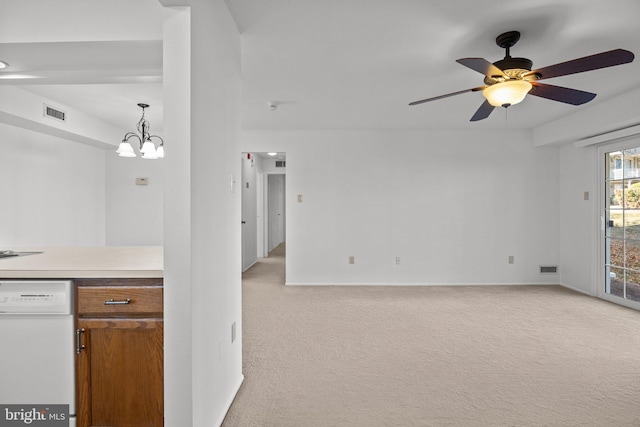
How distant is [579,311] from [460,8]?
3695mm

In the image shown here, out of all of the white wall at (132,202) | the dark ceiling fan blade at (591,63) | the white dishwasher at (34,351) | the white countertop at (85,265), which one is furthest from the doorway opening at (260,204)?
the white dishwasher at (34,351)

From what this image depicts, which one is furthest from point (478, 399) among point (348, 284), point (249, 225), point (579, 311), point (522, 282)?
point (249, 225)

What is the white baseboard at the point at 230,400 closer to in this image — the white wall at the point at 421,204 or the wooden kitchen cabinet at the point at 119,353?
the wooden kitchen cabinet at the point at 119,353

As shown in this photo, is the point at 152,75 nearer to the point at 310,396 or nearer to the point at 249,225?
the point at 310,396

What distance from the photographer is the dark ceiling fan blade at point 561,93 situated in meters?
2.35

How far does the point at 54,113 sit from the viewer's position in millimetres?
3867

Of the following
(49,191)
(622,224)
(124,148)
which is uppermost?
(124,148)

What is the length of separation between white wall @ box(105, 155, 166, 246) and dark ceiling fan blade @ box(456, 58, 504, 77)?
486 centimetres

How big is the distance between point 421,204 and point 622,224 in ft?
8.09

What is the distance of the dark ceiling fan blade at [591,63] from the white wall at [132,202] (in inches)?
206

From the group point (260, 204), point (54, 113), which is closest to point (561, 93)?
point (54, 113)

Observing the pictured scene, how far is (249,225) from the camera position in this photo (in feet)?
22.9

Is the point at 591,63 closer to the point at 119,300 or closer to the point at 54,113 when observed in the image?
the point at 119,300

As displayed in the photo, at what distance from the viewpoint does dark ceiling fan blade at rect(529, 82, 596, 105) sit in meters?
2.35
